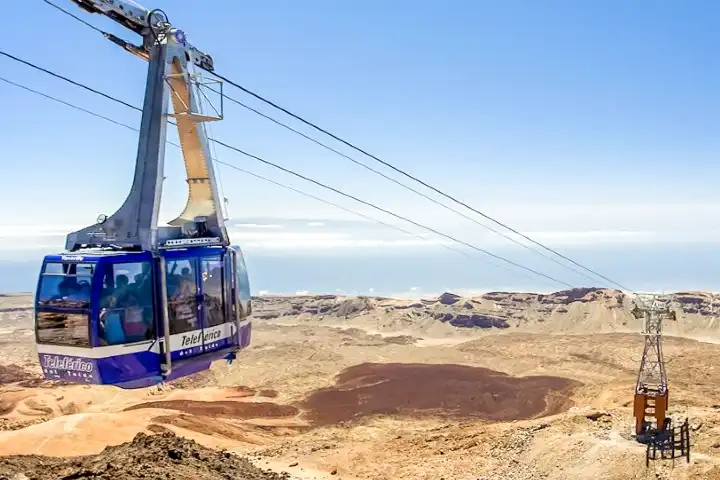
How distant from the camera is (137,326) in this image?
999 centimetres

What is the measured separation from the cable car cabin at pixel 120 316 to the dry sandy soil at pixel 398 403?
4298 millimetres

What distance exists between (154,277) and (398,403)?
2379 cm

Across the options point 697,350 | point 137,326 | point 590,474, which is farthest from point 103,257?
point 697,350

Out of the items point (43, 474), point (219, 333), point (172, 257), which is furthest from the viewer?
point (43, 474)

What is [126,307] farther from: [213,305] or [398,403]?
[398,403]

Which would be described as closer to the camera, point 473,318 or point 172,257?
point 172,257

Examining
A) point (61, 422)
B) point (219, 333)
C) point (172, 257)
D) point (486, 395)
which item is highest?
point (172, 257)

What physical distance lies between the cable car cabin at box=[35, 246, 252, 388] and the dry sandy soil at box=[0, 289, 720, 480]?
14.1 feet

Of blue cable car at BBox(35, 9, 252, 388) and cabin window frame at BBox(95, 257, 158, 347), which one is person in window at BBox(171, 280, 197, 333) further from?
cabin window frame at BBox(95, 257, 158, 347)

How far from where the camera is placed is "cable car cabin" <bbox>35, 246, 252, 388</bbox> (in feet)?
31.3

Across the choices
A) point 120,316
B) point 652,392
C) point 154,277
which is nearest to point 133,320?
point 120,316

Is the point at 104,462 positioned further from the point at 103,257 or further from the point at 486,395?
the point at 486,395

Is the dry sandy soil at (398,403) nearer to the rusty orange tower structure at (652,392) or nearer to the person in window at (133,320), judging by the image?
the rusty orange tower structure at (652,392)

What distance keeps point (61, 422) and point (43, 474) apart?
9.00 metres
